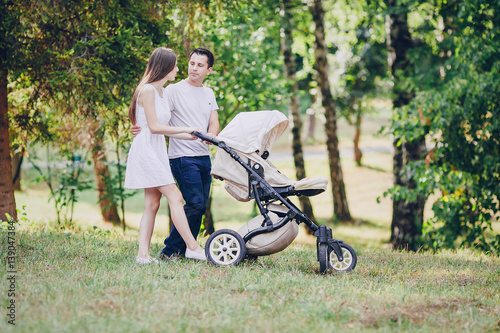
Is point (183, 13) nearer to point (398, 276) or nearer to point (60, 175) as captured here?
point (60, 175)

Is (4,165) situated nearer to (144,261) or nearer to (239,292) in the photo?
(144,261)

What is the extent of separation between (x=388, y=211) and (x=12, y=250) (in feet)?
56.5

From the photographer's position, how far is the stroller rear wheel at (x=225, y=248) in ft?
17.0

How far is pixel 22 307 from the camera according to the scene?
382 cm

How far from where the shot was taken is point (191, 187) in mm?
5430

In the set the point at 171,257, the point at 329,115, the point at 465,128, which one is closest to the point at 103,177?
the point at 171,257

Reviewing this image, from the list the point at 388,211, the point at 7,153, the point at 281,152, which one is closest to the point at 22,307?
the point at 7,153

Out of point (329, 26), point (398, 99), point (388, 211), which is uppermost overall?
point (329, 26)

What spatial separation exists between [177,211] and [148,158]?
59cm

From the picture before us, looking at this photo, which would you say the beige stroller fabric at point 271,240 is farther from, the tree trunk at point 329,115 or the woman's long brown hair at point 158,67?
the tree trunk at point 329,115

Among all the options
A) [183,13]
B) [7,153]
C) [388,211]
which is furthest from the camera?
[388,211]

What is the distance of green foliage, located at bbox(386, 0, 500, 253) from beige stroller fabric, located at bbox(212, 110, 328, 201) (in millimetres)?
4242

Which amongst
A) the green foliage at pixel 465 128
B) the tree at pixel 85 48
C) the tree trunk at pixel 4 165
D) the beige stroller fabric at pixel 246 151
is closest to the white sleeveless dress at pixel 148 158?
the beige stroller fabric at pixel 246 151

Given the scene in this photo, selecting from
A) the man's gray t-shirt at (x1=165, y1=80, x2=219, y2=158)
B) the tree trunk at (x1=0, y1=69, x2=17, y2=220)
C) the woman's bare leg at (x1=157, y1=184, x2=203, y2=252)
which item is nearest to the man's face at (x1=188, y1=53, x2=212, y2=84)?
the man's gray t-shirt at (x1=165, y1=80, x2=219, y2=158)
